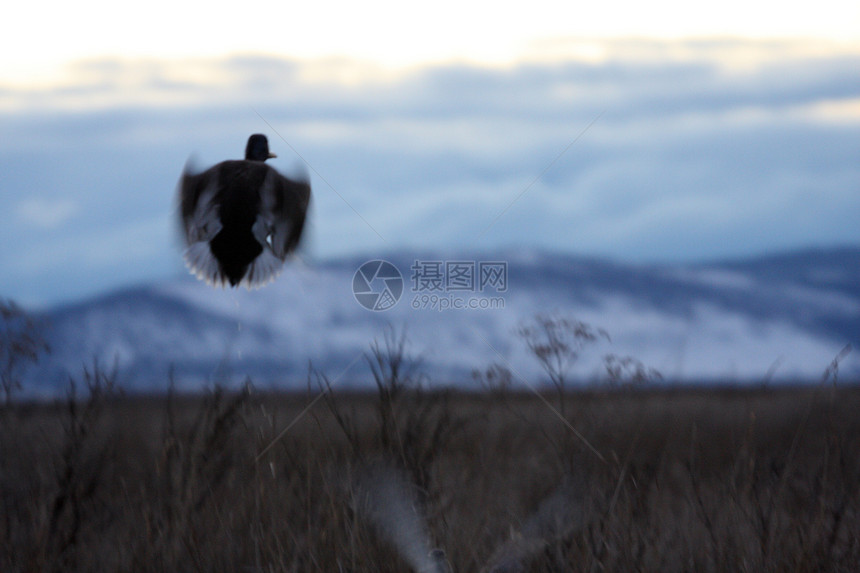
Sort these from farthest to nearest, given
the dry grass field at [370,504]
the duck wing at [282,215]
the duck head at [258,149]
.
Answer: the duck head at [258,149], the duck wing at [282,215], the dry grass field at [370,504]

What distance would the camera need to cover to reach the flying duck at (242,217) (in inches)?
147

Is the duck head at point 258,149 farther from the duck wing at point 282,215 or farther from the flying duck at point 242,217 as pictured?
the duck wing at point 282,215

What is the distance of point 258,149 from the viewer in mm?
4465

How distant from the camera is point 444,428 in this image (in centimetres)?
321

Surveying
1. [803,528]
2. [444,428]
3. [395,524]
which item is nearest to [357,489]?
[395,524]

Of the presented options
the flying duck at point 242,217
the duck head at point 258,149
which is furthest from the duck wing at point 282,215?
the duck head at point 258,149

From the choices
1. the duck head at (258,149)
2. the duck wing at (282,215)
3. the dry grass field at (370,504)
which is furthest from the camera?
the duck head at (258,149)

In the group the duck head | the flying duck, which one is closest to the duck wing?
→ the flying duck

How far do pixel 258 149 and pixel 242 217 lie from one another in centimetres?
71

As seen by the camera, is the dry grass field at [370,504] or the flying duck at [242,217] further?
the flying duck at [242,217]

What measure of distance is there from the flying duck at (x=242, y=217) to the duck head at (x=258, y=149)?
510 millimetres

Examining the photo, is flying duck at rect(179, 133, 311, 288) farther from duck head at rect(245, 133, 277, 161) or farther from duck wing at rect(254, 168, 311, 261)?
duck head at rect(245, 133, 277, 161)

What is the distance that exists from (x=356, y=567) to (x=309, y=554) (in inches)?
6.6

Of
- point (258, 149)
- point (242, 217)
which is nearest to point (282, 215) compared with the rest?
point (242, 217)
